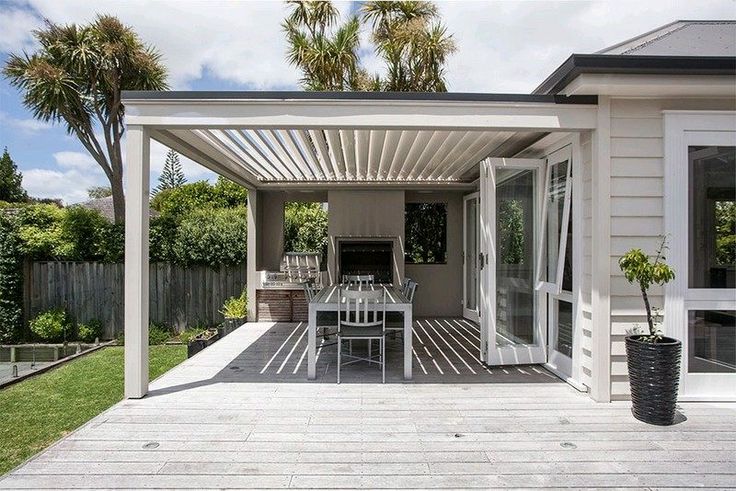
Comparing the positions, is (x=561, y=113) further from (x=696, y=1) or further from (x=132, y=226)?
(x=696, y=1)

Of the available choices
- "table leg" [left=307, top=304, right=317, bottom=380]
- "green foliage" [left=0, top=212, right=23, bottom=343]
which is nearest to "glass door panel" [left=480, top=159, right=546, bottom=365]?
"table leg" [left=307, top=304, right=317, bottom=380]

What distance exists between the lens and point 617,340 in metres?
3.77

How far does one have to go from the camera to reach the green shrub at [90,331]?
856 centimetres

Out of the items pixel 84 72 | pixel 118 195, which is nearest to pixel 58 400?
pixel 118 195

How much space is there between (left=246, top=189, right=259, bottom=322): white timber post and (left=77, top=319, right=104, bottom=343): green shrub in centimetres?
316

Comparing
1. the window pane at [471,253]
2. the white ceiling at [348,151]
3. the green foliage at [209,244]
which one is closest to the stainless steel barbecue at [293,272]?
the green foliage at [209,244]

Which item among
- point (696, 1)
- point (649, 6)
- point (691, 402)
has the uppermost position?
point (649, 6)

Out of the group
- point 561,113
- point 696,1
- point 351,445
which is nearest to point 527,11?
point 696,1

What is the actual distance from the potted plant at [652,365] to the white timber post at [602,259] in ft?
0.90

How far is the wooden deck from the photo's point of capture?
2.51m

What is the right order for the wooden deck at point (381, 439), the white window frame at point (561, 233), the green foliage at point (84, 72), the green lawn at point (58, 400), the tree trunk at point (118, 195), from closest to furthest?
the wooden deck at point (381, 439), the green lawn at point (58, 400), the white window frame at point (561, 233), the green foliage at point (84, 72), the tree trunk at point (118, 195)

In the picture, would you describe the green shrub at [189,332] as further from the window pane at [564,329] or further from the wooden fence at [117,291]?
the window pane at [564,329]

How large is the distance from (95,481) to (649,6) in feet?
32.5

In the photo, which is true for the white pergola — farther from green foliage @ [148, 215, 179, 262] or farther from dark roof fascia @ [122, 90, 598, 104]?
green foliage @ [148, 215, 179, 262]
